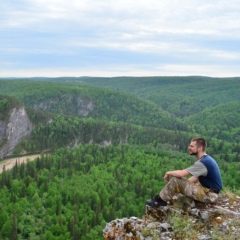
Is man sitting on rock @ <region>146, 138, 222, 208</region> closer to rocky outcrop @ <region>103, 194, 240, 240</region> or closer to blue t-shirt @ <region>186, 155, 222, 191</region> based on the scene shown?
blue t-shirt @ <region>186, 155, 222, 191</region>

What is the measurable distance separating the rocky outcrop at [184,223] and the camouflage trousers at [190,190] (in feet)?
1.53

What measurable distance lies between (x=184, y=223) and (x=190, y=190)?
6.82 feet

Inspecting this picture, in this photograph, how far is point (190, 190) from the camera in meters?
23.0

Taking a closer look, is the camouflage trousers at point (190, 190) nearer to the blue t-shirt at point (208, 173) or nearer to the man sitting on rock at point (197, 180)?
the man sitting on rock at point (197, 180)

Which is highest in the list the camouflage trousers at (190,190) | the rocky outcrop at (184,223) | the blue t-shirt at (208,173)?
the blue t-shirt at (208,173)

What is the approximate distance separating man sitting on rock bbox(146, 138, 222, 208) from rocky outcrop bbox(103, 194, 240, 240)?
0.51 metres

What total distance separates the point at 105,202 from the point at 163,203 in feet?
374

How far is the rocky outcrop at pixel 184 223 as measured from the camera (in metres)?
21.5

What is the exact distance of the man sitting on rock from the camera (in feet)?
74.2

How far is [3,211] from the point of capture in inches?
4692

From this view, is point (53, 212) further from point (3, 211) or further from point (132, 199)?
point (132, 199)

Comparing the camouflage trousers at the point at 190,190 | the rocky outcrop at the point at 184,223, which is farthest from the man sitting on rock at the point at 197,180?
the rocky outcrop at the point at 184,223

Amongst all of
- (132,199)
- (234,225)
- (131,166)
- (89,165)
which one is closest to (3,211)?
(132,199)

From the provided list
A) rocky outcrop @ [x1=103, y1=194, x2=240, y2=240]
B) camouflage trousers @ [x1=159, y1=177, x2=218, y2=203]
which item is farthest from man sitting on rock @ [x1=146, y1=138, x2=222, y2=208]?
rocky outcrop @ [x1=103, y1=194, x2=240, y2=240]
